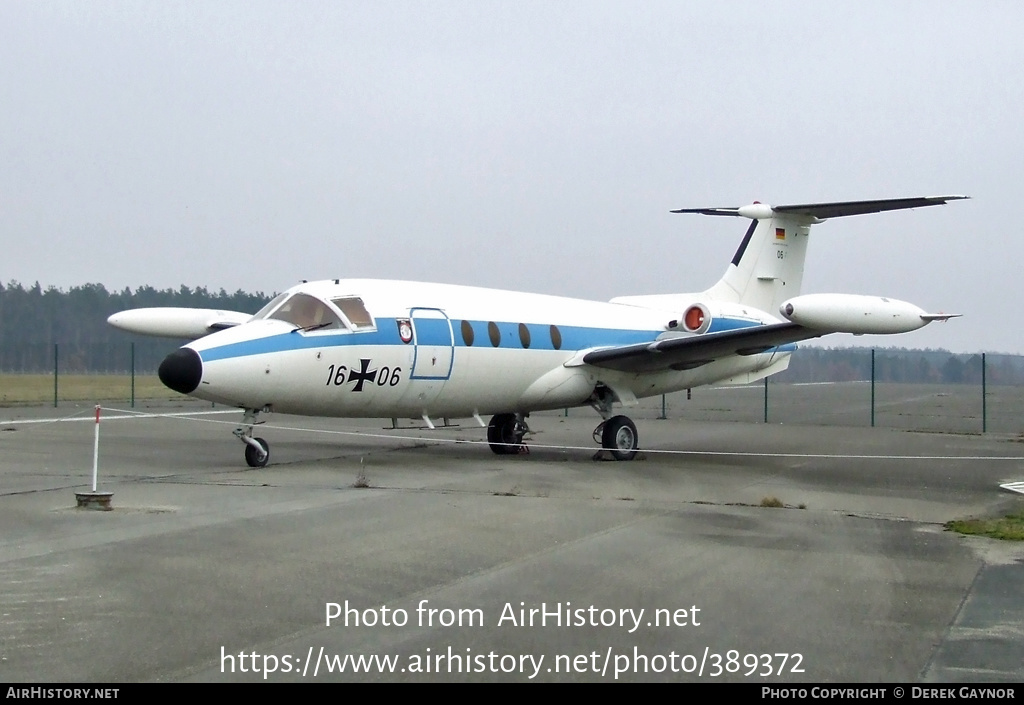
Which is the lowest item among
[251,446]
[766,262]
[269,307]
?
[251,446]

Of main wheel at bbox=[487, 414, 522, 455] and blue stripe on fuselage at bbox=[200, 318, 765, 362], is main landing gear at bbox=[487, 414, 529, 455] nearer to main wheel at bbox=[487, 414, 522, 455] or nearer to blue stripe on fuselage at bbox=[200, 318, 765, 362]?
main wheel at bbox=[487, 414, 522, 455]

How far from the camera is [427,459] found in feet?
55.4

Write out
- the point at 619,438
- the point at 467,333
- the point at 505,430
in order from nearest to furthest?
1. the point at 467,333
2. the point at 619,438
3. the point at 505,430

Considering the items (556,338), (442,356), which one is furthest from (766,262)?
(442,356)

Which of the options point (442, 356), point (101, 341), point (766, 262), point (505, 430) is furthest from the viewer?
point (101, 341)

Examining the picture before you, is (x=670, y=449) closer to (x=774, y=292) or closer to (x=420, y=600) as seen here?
(x=774, y=292)

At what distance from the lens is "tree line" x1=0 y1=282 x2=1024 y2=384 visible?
143 feet

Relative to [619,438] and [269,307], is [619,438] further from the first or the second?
[269,307]

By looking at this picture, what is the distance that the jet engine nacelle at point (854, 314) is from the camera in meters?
14.4

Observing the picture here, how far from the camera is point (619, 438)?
17.6m

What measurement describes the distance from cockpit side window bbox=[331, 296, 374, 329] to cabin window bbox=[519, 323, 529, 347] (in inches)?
124

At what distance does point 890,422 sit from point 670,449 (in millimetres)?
13471

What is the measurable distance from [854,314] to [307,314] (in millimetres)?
7586

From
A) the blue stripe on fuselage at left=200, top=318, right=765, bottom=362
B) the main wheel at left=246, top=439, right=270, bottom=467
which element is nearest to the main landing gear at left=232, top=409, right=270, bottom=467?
the main wheel at left=246, top=439, right=270, bottom=467
